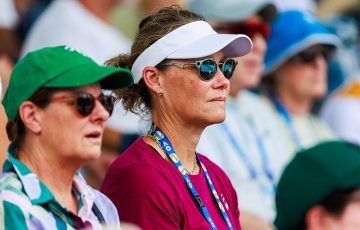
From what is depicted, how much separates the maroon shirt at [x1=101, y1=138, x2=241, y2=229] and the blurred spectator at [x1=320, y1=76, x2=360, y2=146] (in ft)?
12.1

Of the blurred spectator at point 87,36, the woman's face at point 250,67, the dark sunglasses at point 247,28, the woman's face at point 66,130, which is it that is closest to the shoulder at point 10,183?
the woman's face at point 66,130

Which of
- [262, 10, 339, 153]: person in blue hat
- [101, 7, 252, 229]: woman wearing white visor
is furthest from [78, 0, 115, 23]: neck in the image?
[101, 7, 252, 229]: woman wearing white visor

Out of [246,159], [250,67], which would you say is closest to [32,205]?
[246,159]

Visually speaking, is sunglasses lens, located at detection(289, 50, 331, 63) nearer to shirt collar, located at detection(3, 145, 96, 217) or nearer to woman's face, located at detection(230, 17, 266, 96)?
woman's face, located at detection(230, 17, 266, 96)

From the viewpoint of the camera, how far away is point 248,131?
6836 mm

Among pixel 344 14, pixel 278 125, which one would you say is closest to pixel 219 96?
pixel 278 125

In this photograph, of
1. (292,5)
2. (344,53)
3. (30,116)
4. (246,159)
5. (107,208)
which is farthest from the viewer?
(344,53)

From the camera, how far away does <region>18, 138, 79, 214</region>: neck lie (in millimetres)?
3988

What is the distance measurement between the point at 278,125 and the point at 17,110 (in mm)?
3609

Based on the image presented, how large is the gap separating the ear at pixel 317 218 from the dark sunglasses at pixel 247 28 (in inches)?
107

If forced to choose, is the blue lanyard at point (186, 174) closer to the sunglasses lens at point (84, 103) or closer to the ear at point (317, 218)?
the ear at point (317, 218)

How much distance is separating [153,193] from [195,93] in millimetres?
497

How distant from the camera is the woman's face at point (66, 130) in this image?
13.0ft

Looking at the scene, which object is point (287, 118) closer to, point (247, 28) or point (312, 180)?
point (247, 28)
